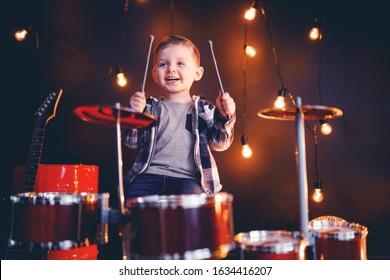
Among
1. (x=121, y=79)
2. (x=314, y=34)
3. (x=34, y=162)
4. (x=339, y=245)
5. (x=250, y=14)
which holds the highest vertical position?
(x=250, y=14)

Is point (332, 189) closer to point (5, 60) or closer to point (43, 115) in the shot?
point (43, 115)

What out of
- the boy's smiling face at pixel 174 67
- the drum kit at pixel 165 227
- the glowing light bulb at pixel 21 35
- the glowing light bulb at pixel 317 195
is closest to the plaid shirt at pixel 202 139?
the boy's smiling face at pixel 174 67

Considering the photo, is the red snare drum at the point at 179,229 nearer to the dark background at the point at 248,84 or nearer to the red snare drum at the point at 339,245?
the red snare drum at the point at 339,245

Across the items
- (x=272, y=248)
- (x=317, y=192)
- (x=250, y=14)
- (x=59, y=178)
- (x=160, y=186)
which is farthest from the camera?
(x=250, y=14)

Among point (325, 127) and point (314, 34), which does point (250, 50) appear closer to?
point (314, 34)

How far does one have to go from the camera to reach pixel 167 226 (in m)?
1.25

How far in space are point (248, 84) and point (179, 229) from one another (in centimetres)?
176

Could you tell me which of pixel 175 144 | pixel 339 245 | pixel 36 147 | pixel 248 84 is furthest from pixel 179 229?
pixel 248 84

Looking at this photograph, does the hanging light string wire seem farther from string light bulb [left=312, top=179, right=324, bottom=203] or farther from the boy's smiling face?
the boy's smiling face

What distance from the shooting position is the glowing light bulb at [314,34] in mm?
2705

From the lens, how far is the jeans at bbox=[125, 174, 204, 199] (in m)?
1.87

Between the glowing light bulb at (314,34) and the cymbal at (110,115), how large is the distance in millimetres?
1716

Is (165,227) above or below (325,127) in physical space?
below
